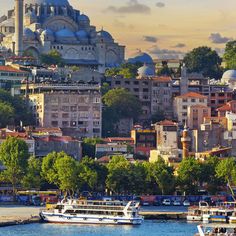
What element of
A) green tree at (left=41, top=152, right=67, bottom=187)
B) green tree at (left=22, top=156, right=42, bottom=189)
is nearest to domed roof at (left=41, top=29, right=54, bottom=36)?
green tree at (left=41, top=152, right=67, bottom=187)

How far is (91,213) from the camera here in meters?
83.9

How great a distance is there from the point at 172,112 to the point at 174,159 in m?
18.5

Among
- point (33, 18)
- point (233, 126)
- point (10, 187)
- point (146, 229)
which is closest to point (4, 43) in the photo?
point (33, 18)

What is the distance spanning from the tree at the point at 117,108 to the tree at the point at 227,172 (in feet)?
66.0

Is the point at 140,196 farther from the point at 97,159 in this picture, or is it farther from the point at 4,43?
the point at 4,43

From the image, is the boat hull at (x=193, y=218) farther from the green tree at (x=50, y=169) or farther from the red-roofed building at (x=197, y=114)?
the red-roofed building at (x=197, y=114)

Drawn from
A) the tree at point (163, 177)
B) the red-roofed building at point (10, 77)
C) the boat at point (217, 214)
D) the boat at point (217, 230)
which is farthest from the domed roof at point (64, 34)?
the boat at point (217, 230)

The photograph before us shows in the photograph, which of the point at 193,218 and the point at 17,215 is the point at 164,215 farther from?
the point at 17,215

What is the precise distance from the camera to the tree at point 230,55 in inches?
5458

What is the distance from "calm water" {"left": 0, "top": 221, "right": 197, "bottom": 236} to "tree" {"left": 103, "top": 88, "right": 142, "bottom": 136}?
34333 millimetres

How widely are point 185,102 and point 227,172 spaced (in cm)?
2340

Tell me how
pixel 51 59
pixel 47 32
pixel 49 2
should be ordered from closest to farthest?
pixel 51 59
pixel 47 32
pixel 49 2

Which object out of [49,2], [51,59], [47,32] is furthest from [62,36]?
[51,59]

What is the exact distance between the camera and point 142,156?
4311 inches
